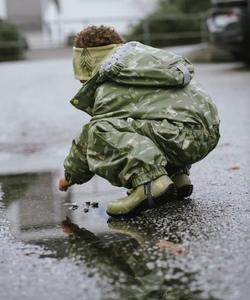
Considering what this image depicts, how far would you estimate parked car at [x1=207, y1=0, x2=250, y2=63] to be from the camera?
1317 cm

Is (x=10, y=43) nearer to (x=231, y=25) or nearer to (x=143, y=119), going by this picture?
(x=231, y=25)

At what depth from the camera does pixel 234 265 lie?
2.80m

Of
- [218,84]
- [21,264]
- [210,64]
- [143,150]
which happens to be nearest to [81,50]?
[143,150]

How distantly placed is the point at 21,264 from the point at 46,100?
7.78 m

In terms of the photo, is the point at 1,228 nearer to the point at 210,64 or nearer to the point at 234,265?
the point at 234,265

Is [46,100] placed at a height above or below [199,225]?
below

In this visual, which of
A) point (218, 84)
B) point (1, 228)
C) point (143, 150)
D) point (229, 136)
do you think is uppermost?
point (143, 150)

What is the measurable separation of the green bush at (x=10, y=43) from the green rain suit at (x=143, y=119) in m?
19.4

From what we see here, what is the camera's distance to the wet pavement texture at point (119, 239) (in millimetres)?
2664

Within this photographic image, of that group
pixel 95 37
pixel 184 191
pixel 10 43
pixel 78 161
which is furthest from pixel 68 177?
pixel 10 43

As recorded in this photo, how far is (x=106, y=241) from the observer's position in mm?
3264

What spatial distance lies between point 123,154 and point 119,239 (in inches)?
18.8

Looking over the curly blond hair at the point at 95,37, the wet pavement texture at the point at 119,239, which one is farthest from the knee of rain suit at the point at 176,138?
the curly blond hair at the point at 95,37

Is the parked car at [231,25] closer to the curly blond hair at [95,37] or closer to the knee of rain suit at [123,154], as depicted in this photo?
Result: the curly blond hair at [95,37]
